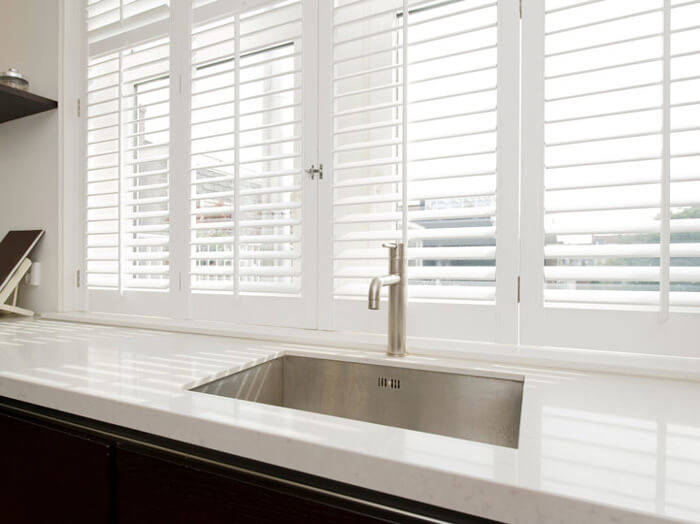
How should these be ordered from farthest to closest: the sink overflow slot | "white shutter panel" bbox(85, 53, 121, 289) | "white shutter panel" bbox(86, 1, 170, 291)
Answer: "white shutter panel" bbox(85, 53, 121, 289)
"white shutter panel" bbox(86, 1, 170, 291)
the sink overflow slot

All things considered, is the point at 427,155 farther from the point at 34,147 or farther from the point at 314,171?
the point at 34,147

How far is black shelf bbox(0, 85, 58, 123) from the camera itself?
5.39 feet

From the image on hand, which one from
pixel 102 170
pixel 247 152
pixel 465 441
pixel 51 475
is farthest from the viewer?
pixel 102 170

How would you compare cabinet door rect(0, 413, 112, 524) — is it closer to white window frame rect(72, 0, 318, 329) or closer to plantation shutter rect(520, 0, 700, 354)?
white window frame rect(72, 0, 318, 329)

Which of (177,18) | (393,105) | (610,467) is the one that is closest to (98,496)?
(610,467)

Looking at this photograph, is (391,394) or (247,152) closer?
(391,394)

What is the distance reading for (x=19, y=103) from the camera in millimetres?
1737

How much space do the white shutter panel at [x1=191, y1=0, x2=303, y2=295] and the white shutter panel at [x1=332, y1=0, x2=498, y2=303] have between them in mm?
173

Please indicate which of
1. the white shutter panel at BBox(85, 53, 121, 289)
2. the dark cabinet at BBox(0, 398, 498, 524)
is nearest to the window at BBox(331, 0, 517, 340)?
the dark cabinet at BBox(0, 398, 498, 524)

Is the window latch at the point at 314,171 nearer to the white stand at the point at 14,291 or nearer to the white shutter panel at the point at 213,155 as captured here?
the white shutter panel at the point at 213,155

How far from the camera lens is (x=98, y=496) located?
2.63 ft

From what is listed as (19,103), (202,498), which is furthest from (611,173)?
(19,103)

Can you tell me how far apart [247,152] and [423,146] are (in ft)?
2.11

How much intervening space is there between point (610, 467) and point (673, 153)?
2.41 ft
